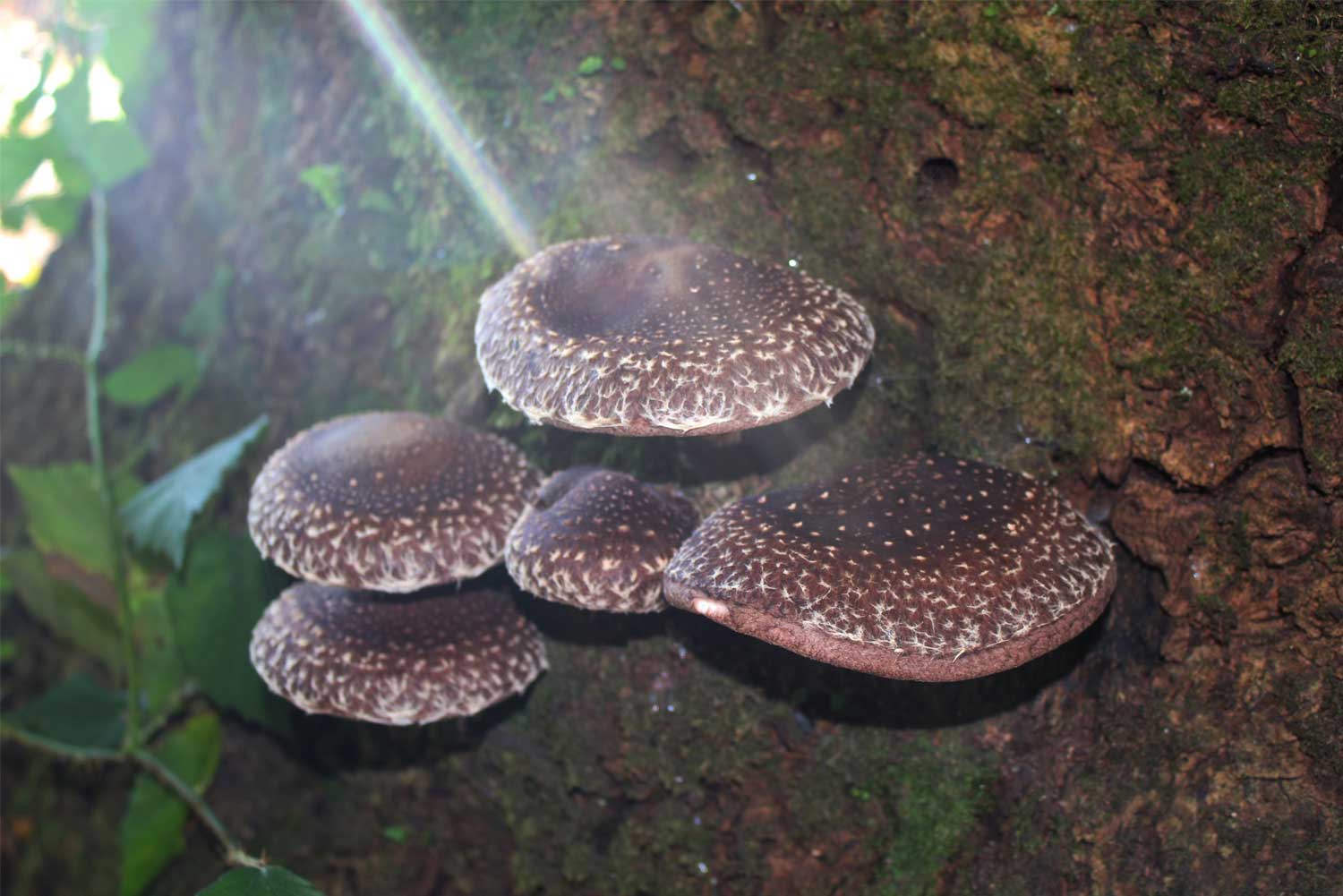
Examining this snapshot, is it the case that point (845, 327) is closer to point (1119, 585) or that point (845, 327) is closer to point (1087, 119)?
point (1087, 119)

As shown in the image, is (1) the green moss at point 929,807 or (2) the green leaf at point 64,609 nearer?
(1) the green moss at point 929,807

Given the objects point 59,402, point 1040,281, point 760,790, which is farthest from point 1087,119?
point 59,402

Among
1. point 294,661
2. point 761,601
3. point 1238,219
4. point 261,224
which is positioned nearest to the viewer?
point 761,601

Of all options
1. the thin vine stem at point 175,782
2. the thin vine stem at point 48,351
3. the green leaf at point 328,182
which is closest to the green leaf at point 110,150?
the thin vine stem at point 48,351

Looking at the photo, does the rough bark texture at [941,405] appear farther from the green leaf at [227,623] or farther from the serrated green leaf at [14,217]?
the serrated green leaf at [14,217]

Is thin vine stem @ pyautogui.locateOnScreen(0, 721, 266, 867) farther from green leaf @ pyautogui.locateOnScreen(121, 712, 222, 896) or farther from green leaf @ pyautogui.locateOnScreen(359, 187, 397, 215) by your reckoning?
green leaf @ pyautogui.locateOnScreen(359, 187, 397, 215)

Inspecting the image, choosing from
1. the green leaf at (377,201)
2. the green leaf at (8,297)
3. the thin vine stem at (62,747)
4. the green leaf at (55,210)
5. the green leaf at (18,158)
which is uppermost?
the green leaf at (18,158)
